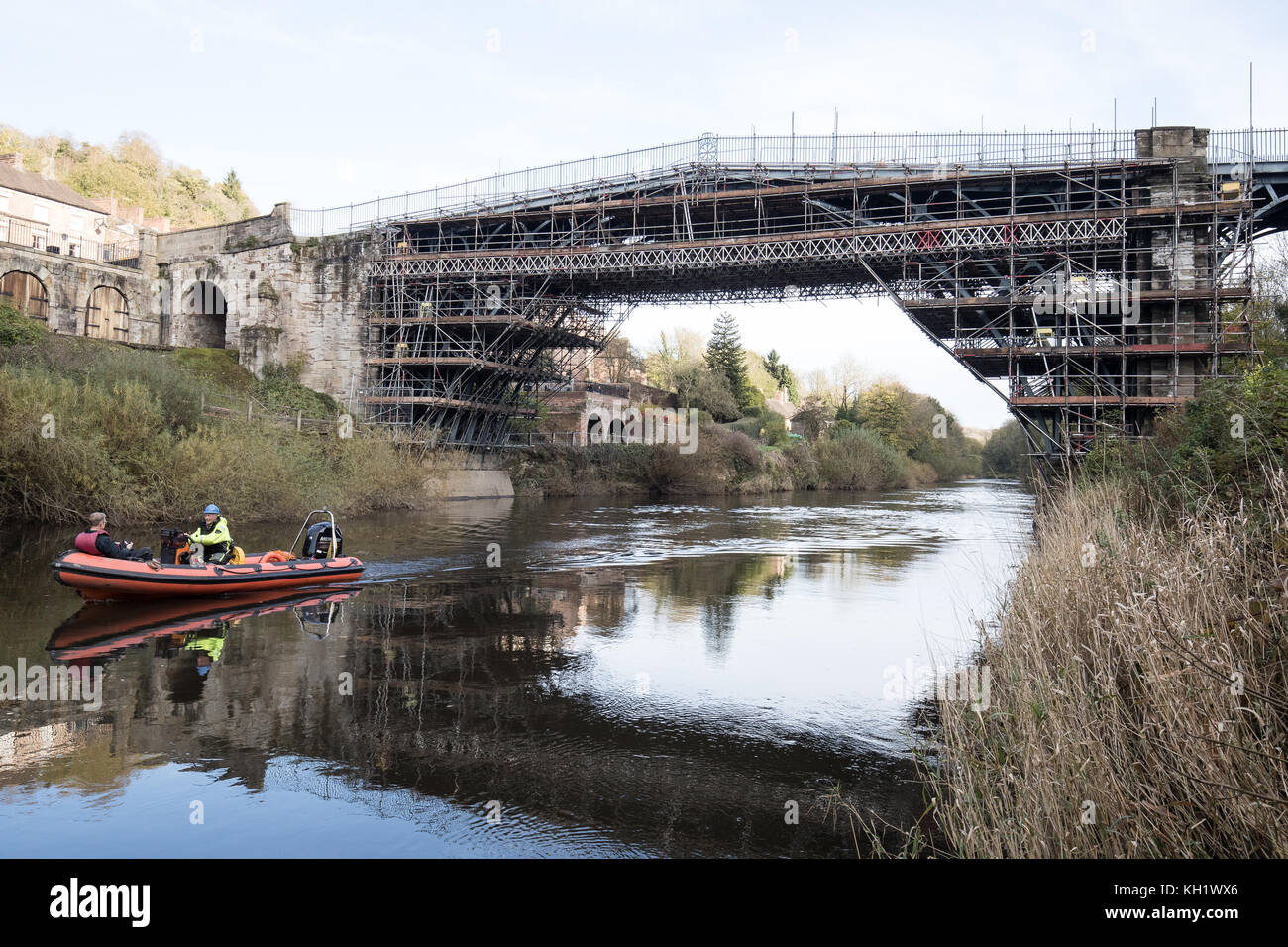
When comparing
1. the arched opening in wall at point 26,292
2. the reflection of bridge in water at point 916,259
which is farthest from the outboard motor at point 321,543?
the arched opening in wall at point 26,292

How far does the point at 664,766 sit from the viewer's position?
7.64 m

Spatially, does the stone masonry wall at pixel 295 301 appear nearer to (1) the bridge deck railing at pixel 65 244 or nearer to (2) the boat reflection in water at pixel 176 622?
(1) the bridge deck railing at pixel 65 244

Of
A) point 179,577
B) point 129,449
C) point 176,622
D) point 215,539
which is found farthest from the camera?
point 129,449

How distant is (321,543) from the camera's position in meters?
16.8

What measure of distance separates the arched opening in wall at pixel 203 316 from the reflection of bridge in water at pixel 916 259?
8.46 metres

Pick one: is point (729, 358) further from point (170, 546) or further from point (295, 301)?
point (170, 546)

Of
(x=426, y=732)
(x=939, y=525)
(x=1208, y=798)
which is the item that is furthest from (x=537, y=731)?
(x=939, y=525)

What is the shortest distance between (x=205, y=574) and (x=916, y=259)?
25962 millimetres

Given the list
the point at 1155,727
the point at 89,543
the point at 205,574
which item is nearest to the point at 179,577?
the point at 205,574

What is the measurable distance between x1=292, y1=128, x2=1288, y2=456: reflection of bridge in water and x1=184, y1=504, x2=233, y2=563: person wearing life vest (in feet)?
73.7

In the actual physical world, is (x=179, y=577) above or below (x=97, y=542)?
below

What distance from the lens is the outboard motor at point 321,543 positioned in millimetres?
16547

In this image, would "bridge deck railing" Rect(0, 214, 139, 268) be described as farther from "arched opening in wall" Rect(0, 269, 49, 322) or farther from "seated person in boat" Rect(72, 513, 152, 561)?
"seated person in boat" Rect(72, 513, 152, 561)
